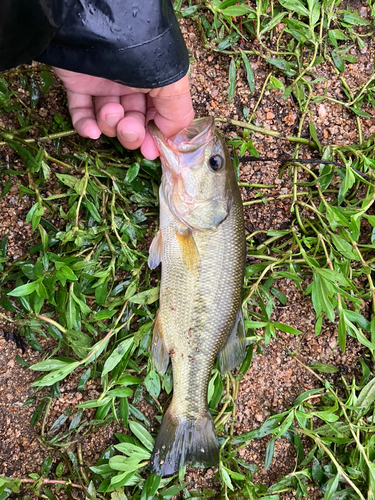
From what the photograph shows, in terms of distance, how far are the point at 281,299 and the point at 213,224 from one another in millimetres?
778

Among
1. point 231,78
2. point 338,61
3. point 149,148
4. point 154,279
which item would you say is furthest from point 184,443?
point 338,61

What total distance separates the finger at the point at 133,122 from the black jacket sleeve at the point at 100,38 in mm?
291

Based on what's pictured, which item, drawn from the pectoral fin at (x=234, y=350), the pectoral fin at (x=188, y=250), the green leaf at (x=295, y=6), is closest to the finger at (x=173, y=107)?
the pectoral fin at (x=188, y=250)

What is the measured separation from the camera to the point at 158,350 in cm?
234

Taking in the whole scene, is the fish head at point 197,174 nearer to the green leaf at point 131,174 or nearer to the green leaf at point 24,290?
the green leaf at point 131,174

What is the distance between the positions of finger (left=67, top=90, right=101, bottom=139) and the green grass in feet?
0.32

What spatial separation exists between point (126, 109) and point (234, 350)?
1.70 m

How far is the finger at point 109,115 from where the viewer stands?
213cm

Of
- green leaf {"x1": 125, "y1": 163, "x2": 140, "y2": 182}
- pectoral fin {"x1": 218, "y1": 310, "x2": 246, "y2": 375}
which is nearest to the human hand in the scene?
green leaf {"x1": 125, "y1": 163, "x2": 140, "y2": 182}

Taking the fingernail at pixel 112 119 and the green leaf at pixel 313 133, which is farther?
the green leaf at pixel 313 133

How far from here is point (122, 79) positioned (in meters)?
1.82

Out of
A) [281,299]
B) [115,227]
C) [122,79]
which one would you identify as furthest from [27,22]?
[281,299]

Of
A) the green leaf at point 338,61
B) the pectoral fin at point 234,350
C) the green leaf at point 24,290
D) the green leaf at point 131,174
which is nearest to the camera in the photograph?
the green leaf at point 24,290

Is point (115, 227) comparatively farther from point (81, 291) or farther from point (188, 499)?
point (188, 499)
